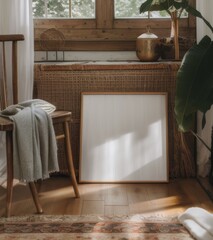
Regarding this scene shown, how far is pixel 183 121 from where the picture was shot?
246cm

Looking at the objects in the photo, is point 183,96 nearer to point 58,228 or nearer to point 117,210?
point 117,210

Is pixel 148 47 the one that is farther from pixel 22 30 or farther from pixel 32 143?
pixel 32 143

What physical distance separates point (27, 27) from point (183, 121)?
50.4 inches

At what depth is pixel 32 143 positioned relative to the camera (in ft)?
7.65

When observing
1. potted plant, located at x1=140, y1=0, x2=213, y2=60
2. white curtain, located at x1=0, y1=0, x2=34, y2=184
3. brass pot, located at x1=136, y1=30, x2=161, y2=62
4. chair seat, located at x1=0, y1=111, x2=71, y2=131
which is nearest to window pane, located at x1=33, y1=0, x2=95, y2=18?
white curtain, located at x1=0, y1=0, x2=34, y2=184

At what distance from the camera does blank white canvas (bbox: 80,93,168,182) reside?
3023 mm

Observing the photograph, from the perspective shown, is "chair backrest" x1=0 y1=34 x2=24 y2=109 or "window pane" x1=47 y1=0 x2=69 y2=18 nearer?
"chair backrest" x1=0 y1=34 x2=24 y2=109

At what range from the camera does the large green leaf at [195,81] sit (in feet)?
7.32

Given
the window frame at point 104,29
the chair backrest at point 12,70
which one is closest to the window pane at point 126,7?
the window frame at point 104,29

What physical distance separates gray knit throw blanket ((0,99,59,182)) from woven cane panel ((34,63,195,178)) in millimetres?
605

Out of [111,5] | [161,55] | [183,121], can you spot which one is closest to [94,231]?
[183,121]

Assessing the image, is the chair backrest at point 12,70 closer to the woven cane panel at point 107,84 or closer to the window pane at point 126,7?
the woven cane panel at point 107,84

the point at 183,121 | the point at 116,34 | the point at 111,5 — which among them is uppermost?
the point at 111,5

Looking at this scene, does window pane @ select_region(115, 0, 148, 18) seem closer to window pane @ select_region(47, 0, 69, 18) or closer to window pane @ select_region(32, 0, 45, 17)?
window pane @ select_region(47, 0, 69, 18)
